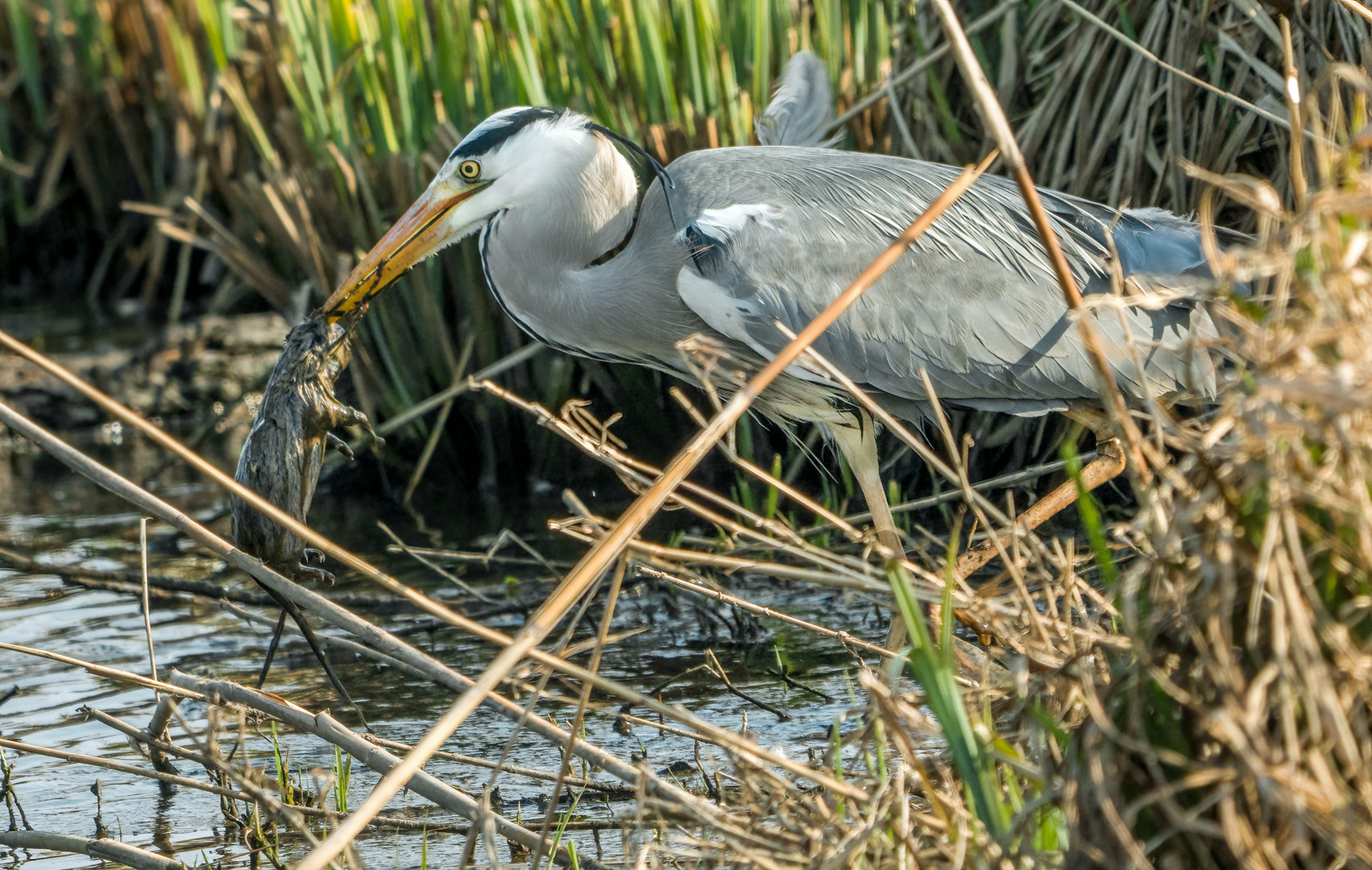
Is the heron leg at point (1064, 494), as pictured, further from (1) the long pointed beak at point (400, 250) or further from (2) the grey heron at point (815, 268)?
(1) the long pointed beak at point (400, 250)

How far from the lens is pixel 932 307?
11.4ft

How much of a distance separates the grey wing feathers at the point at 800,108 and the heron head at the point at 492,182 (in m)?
0.84

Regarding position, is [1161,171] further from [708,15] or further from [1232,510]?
[1232,510]

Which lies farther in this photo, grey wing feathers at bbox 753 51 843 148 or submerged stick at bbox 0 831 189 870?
grey wing feathers at bbox 753 51 843 148

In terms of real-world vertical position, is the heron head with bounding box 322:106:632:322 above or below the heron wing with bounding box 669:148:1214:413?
above

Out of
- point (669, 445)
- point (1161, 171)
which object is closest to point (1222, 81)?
point (1161, 171)

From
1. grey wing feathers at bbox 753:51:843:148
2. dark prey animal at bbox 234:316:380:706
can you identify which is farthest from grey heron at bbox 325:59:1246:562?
grey wing feathers at bbox 753:51:843:148

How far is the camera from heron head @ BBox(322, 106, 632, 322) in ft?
11.6

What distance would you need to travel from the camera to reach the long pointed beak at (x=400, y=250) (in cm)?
345

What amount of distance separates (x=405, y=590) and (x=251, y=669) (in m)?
1.85

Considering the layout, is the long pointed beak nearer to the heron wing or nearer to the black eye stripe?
the black eye stripe

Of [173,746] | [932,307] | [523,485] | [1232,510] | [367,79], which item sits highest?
[367,79]

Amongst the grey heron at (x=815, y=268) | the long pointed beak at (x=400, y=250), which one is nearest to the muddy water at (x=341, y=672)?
the grey heron at (x=815, y=268)

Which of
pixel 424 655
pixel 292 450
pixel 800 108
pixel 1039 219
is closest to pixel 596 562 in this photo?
pixel 424 655
